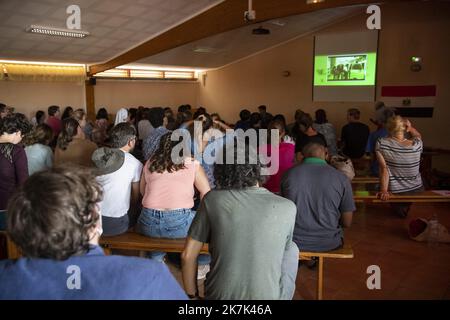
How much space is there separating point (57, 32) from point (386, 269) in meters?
5.99

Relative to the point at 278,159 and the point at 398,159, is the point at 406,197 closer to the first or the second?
the point at 398,159

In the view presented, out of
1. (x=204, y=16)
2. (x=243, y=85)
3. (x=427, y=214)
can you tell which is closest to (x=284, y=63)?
(x=243, y=85)

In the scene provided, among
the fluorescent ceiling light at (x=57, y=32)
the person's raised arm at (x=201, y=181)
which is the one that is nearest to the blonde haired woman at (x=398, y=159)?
the person's raised arm at (x=201, y=181)

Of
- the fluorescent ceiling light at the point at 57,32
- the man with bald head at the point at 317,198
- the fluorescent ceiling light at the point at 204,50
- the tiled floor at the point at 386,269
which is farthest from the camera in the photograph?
the fluorescent ceiling light at the point at 204,50

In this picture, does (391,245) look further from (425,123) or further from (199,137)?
(425,123)

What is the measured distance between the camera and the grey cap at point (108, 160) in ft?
9.12

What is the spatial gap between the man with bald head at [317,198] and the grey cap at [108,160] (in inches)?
46.6

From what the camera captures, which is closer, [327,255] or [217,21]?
[327,255]

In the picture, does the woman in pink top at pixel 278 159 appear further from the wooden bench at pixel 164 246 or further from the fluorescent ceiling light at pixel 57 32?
the fluorescent ceiling light at pixel 57 32

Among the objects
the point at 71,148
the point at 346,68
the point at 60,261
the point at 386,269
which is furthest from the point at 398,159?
the point at 346,68

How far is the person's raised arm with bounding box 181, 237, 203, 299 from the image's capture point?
1.85 m

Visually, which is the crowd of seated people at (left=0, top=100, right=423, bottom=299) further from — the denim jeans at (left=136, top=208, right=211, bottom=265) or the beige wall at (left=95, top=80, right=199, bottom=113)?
the beige wall at (left=95, top=80, right=199, bottom=113)

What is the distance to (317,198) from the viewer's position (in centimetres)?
260

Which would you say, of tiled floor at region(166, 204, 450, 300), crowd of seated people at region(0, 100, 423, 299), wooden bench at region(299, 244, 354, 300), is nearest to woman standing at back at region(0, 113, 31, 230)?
crowd of seated people at region(0, 100, 423, 299)
